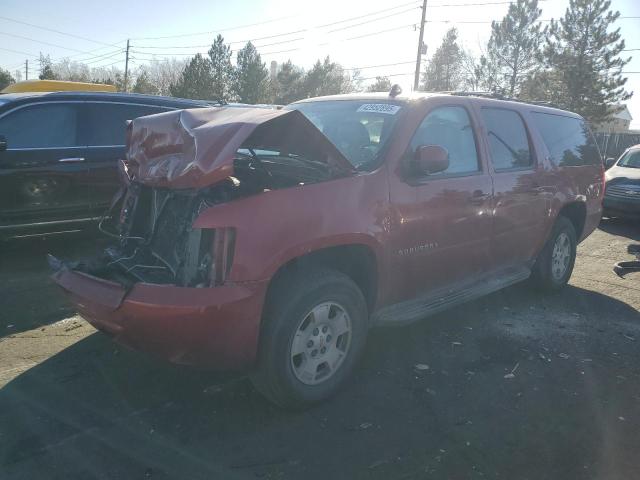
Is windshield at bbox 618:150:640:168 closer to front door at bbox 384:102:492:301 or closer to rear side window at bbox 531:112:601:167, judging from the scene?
rear side window at bbox 531:112:601:167

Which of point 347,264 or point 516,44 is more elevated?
point 516,44

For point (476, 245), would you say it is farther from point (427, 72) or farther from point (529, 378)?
point (427, 72)

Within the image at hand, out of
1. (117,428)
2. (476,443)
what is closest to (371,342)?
(476,443)

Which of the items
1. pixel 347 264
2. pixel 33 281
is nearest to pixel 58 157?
pixel 33 281

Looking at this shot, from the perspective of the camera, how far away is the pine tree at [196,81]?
35062 millimetres

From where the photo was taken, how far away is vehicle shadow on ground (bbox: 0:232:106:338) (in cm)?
453

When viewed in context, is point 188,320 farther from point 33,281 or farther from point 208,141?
point 33,281

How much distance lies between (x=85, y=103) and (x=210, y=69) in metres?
32.0

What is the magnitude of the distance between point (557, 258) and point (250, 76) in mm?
33041

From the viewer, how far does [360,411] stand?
3.28 meters

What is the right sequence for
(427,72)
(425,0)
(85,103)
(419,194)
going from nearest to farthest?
(419,194) < (85,103) < (425,0) < (427,72)

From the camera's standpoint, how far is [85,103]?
6457 millimetres

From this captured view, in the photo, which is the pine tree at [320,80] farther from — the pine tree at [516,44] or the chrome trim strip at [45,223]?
the chrome trim strip at [45,223]

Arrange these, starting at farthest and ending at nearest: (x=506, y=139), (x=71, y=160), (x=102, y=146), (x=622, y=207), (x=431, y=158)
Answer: (x=622, y=207) < (x=102, y=146) < (x=71, y=160) < (x=506, y=139) < (x=431, y=158)
